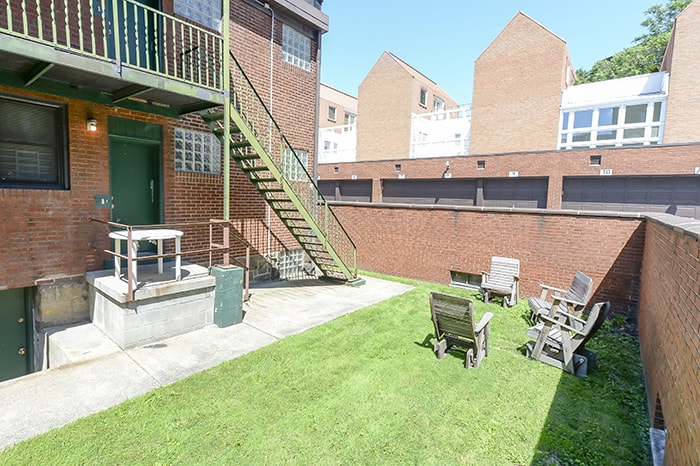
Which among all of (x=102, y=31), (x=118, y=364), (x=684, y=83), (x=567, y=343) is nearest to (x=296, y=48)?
(x=102, y=31)

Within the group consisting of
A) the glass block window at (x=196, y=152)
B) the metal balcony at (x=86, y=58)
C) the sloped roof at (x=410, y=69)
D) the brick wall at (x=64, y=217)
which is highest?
the sloped roof at (x=410, y=69)

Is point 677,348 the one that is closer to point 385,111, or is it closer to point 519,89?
point 519,89

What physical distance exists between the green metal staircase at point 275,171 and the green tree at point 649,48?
34015 mm

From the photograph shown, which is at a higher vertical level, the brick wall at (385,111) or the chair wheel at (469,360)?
the brick wall at (385,111)

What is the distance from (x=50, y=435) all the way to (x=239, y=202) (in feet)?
20.0

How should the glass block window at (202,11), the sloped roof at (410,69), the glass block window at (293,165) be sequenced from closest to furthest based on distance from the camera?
the glass block window at (202,11) < the glass block window at (293,165) < the sloped roof at (410,69)

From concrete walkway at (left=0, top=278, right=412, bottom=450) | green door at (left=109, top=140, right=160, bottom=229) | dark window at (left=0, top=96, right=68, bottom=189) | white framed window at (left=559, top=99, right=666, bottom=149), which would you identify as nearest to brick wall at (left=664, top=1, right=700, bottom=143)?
white framed window at (left=559, top=99, right=666, bottom=149)

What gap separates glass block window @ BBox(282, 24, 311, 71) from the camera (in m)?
9.52

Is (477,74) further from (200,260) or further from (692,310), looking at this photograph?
(692,310)

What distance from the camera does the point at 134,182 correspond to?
22.4 feet

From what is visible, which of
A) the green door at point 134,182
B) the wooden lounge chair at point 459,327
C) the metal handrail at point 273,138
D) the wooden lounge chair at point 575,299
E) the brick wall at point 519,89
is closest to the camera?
the wooden lounge chair at point 459,327

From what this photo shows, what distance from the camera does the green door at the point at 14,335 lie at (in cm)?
557

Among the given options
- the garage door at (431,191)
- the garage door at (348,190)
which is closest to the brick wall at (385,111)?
the garage door at (348,190)

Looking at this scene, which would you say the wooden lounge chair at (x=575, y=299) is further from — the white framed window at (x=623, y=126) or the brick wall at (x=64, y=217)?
the white framed window at (x=623, y=126)
